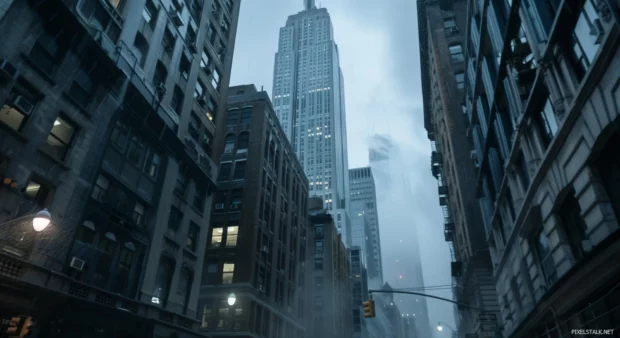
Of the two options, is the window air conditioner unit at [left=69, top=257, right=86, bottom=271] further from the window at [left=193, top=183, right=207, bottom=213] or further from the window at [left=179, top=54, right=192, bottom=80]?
the window at [left=179, top=54, right=192, bottom=80]

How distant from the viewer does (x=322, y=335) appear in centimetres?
6869

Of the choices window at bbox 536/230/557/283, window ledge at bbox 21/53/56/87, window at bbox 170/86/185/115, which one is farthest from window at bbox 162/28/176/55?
window at bbox 536/230/557/283

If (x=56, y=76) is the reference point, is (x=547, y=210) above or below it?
below

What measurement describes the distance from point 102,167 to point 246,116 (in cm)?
3085

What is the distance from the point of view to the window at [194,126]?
3233 cm

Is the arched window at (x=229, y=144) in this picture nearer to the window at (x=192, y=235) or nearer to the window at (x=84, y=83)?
the window at (x=192, y=235)

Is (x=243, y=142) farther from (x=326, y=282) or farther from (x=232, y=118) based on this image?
(x=326, y=282)

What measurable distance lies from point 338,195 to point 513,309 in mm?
164186

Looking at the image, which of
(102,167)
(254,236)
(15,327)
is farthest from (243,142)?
(15,327)

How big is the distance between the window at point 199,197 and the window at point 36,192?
46.5 ft

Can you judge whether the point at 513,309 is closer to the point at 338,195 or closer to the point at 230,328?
the point at 230,328

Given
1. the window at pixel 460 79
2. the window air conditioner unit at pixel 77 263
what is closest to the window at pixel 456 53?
the window at pixel 460 79

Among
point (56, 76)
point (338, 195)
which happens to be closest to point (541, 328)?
Result: point (56, 76)

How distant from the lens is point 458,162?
38.5 m
